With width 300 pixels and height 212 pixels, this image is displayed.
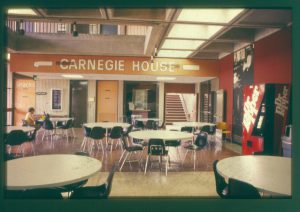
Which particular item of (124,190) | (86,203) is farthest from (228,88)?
(86,203)

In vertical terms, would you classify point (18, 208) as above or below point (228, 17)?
below

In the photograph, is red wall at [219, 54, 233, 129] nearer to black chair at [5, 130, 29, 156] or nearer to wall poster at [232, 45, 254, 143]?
wall poster at [232, 45, 254, 143]

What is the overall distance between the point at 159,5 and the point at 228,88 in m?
6.72

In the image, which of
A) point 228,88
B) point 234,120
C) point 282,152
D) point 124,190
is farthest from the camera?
point 228,88

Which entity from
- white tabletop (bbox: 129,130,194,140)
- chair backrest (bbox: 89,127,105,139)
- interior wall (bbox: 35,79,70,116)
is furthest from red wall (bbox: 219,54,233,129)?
interior wall (bbox: 35,79,70,116)

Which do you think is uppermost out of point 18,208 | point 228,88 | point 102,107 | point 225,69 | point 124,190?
point 225,69

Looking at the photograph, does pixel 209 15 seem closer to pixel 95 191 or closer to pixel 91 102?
pixel 95 191

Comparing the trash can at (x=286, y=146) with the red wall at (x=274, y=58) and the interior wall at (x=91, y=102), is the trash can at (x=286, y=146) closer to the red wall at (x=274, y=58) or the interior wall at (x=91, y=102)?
the red wall at (x=274, y=58)

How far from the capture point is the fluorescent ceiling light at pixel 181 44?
6.39 meters

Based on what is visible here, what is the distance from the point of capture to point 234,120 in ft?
26.1

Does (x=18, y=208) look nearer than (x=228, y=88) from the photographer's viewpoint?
Yes

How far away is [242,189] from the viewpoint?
83.4 inches

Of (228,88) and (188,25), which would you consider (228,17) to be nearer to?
(188,25)

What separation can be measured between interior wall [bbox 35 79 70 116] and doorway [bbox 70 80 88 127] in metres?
0.24
